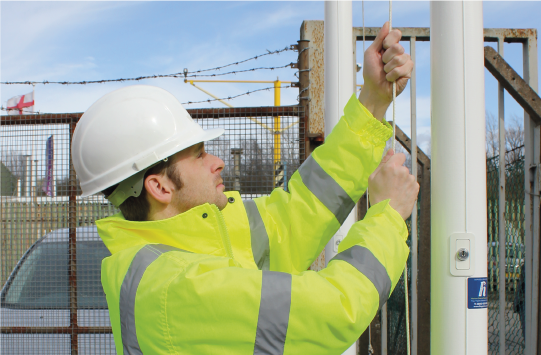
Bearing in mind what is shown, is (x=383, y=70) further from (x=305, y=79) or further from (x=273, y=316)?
(x=305, y=79)

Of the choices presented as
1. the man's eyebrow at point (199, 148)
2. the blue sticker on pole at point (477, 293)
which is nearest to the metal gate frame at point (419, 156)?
the blue sticker on pole at point (477, 293)

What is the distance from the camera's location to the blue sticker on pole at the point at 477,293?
1.53 metres

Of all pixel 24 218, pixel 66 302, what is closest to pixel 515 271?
pixel 66 302

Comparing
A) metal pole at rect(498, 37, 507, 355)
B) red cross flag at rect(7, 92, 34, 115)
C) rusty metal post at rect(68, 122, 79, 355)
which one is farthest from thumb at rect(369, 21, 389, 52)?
red cross flag at rect(7, 92, 34, 115)

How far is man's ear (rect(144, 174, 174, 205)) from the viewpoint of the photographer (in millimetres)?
1673

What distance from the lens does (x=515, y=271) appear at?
9.54 feet

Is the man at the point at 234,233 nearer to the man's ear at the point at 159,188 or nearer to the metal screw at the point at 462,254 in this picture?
the man's ear at the point at 159,188

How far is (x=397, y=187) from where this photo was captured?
1464mm

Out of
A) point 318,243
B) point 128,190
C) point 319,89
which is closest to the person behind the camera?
point 128,190

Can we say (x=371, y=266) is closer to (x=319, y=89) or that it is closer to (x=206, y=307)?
(x=206, y=307)

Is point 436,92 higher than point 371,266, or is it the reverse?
point 436,92

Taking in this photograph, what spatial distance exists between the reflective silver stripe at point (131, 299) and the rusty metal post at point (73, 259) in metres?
2.87

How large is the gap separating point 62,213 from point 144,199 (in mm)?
2854

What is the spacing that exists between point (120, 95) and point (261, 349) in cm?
114
